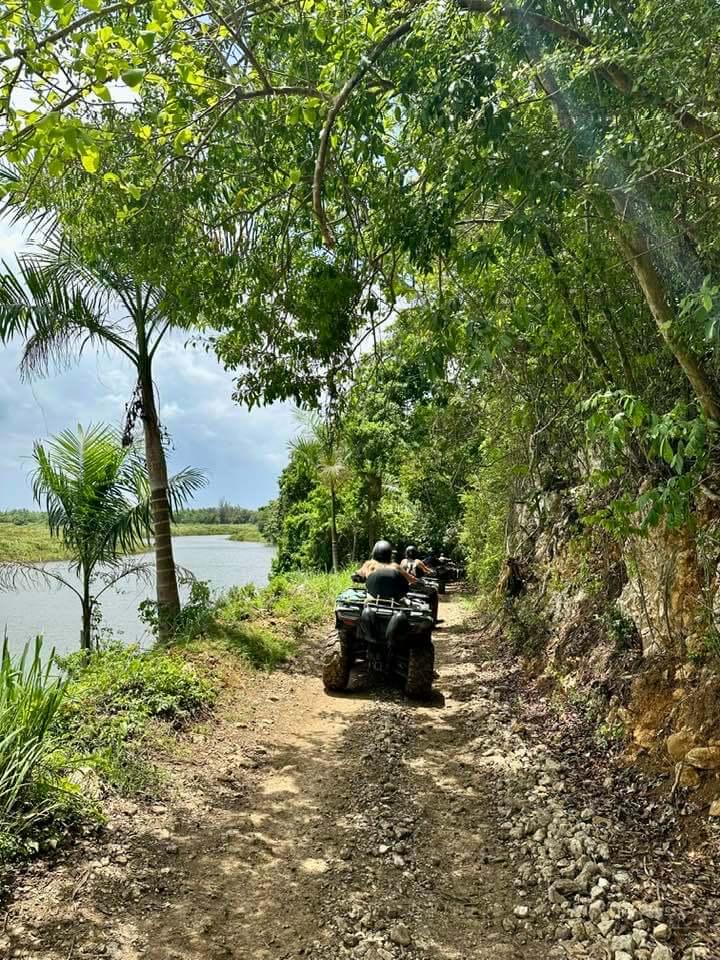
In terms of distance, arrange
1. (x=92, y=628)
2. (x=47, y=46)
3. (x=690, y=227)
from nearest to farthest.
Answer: (x=47, y=46)
(x=690, y=227)
(x=92, y=628)

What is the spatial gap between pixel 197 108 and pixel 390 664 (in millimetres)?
5928

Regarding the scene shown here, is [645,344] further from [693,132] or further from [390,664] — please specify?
[390,664]

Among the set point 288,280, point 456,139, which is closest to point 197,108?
point 288,280

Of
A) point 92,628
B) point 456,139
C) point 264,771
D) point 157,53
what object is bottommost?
point 264,771

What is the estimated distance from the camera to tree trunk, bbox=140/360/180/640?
889 centimetres

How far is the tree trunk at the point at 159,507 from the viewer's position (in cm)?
889

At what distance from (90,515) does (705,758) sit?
24.0 ft

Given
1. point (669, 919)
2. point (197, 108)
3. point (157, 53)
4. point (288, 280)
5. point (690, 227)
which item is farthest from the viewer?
point (288, 280)

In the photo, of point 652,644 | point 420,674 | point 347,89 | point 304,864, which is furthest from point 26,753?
point 347,89

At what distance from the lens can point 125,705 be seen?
5.70 metres

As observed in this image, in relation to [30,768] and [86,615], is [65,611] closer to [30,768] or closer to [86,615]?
[86,615]

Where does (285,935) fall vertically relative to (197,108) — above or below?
below

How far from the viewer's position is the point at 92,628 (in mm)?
8492

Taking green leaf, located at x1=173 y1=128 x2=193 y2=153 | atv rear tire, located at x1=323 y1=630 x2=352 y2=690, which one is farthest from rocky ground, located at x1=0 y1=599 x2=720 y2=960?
green leaf, located at x1=173 y1=128 x2=193 y2=153
